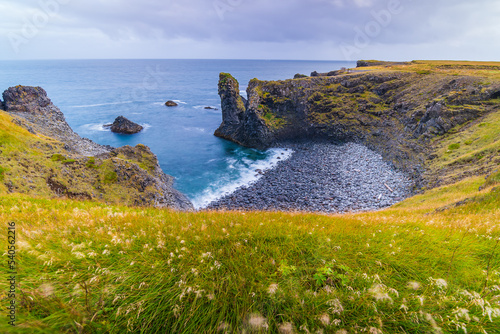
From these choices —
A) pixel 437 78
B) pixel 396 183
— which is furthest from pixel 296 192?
pixel 437 78

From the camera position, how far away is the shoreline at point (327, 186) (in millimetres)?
33250

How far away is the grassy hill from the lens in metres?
2.80

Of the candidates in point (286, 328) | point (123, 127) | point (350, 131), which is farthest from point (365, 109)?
point (123, 127)

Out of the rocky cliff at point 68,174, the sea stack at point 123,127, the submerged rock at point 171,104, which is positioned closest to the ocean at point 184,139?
the sea stack at point 123,127

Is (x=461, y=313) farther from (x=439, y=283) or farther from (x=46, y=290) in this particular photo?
(x=46, y=290)

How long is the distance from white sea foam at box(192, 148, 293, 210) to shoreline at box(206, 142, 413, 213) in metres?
1.59

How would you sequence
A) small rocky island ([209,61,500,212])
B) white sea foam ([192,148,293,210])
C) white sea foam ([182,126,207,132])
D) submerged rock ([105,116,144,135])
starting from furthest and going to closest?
white sea foam ([182,126,207,132]), submerged rock ([105,116,144,135]), white sea foam ([192,148,293,210]), small rocky island ([209,61,500,212])

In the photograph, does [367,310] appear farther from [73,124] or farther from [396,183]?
[73,124]

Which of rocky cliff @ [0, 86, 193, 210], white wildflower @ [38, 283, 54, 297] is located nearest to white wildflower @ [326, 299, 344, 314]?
white wildflower @ [38, 283, 54, 297]

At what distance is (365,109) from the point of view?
6438cm

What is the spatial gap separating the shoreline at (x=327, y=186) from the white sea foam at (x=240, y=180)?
1.59 meters

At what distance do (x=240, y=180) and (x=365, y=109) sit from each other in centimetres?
4757

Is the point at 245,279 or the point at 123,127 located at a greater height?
the point at 245,279

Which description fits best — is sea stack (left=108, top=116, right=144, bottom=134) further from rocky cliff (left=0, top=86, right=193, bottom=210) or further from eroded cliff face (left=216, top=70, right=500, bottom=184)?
rocky cliff (left=0, top=86, right=193, bottom=210)
